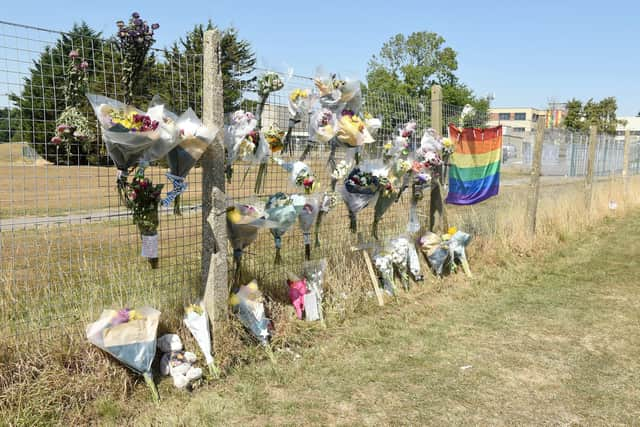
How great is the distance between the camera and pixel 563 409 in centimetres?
292

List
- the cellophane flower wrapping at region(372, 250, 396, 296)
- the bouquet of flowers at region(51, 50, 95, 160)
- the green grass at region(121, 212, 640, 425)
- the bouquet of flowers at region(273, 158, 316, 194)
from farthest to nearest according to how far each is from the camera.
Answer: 1. the cellophane flower wrapping at region(372, 250, 396, 296)
2. the bouquet of flowers at region(273, 158, 316, 194)
3. the green grass at region(121, 212, 640, 425)
4. the bouquet of flowers at region(51, 50, 95, 160)

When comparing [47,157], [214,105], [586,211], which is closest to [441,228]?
[214,105]

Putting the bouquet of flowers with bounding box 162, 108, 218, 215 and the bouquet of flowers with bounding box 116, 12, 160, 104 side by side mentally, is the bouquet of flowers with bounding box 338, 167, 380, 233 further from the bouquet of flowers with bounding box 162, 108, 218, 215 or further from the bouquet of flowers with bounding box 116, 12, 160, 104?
the bouquet of flowers with bounding box 116, 12, 160, 104

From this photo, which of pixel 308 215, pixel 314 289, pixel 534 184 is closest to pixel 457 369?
pixel 314 289

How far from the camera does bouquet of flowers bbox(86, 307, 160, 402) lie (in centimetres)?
276

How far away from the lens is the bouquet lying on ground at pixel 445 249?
541cm

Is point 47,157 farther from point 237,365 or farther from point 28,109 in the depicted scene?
point 237,365

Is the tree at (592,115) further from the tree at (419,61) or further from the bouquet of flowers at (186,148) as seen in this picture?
the bouquet of flowers at (186,148)

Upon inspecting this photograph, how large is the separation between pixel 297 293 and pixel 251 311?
0.57 metres

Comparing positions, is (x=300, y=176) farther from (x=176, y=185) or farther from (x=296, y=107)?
(x=176, y=185)

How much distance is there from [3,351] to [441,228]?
4.59m

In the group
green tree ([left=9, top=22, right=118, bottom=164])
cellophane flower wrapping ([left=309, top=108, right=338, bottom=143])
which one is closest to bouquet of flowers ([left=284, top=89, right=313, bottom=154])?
cellophane flower wrapping ([left=309, top=108, right=338, bottom=143])

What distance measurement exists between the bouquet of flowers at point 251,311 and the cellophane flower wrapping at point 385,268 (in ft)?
5.20

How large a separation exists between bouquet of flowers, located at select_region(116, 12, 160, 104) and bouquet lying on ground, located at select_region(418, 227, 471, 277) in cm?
357
